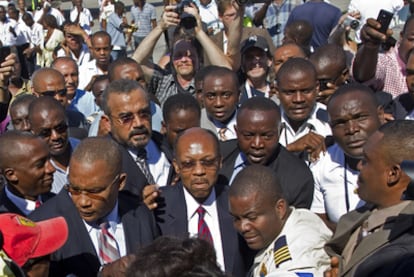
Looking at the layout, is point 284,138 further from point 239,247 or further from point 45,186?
point 45,186

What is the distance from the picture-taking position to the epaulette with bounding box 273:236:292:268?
3.54 m

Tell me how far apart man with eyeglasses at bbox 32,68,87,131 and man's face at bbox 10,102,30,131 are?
0.68 metres

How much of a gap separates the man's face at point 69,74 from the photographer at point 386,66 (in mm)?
3024

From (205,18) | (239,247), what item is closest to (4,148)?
(239,247)

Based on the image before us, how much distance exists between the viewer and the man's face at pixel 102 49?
28.0 ft

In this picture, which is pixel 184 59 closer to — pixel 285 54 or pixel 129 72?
pixel 129 72

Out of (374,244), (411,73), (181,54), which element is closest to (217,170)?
(374,244)

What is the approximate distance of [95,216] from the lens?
387 centimetres

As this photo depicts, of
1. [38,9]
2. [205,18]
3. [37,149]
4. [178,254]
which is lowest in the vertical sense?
[38,9]

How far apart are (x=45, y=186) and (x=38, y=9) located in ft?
43.9

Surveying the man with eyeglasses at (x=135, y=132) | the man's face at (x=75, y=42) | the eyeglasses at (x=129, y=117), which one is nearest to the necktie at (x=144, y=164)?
the man with eyeglasses at (x=135, y=132)

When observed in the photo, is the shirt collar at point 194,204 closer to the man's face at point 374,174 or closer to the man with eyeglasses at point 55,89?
the man's face at point 374,174

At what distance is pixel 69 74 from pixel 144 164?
288 centimetres

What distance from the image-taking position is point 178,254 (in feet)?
7.32
